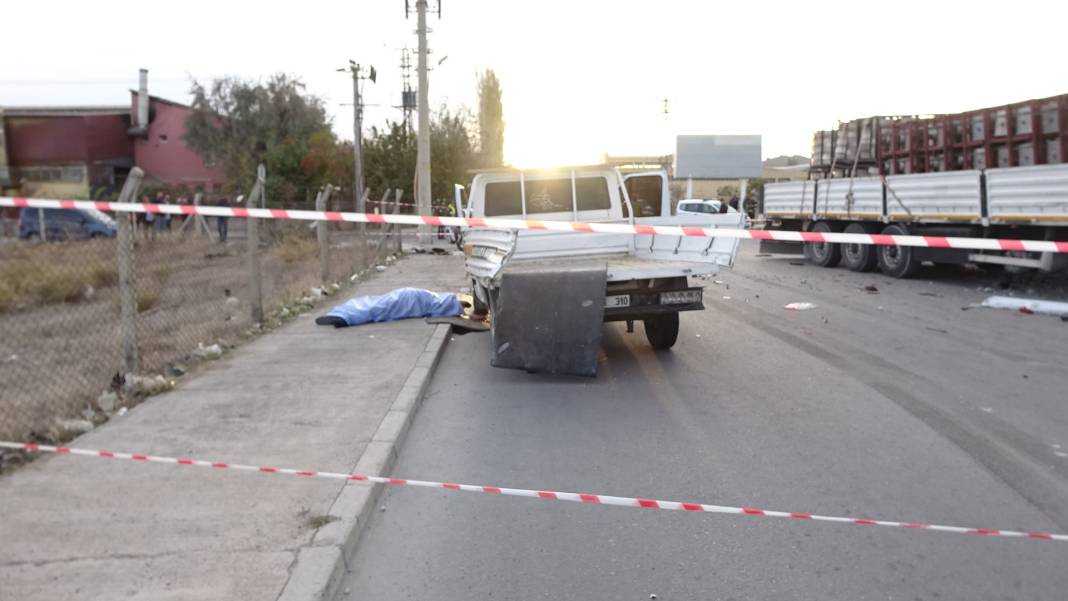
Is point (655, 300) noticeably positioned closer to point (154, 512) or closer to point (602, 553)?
point (602, 553)

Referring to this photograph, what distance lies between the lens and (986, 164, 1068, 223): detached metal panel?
13273 mm

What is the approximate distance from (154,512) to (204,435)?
1.46 m

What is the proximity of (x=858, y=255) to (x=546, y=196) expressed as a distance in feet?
35.8

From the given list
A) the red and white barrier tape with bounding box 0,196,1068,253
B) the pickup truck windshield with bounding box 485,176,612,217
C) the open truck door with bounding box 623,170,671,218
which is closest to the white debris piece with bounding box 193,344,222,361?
the red and white barrier tape with bounding box 0,196,1068,253

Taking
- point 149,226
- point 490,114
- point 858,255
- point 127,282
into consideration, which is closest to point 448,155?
point 490,114

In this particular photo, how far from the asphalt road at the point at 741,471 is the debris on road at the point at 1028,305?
259 centimetres

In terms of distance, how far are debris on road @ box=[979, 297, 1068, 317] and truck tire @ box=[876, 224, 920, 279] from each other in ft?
11.3

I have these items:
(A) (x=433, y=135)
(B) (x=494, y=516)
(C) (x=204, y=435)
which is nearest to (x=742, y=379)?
(B) (x=494, y=516)

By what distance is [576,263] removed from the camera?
923 cm

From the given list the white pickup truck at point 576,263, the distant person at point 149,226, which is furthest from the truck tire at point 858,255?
the distant person at point 149,226

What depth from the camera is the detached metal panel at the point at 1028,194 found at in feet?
43.5

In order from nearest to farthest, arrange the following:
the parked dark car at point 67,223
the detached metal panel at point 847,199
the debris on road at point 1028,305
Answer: the debris on road at point 1028,305 → the detached metal panel at point 847,199 → the parked dark car at point 67,223

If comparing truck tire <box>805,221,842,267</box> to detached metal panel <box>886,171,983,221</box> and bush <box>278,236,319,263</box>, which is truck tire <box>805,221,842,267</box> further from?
bush <box>278,236,319,263</box>

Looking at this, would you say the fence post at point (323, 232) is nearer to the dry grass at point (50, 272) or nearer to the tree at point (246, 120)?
the dry grass at point (50, 272)
